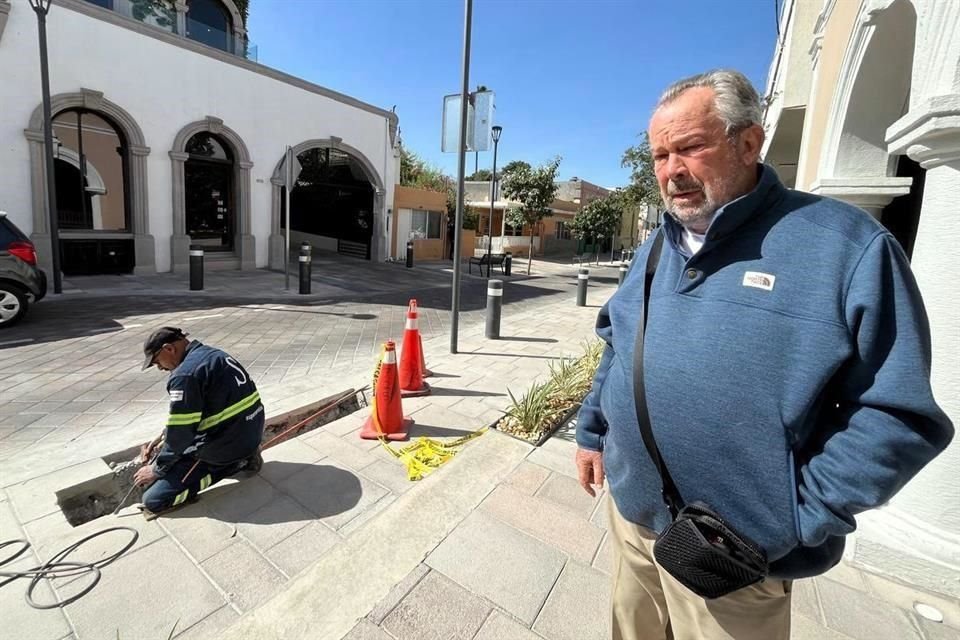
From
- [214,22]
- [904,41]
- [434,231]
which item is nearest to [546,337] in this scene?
[904,41]

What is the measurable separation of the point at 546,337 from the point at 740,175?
264 inches

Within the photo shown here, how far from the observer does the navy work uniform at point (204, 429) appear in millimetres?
2852

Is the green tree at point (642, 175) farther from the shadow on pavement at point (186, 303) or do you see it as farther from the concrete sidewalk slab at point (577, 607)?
the concrete sidewalk slab at point (577, 607)

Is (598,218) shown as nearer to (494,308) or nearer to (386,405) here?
(494,308)

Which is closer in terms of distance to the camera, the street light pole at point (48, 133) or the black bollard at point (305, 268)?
the street light pole at point (48, 133)

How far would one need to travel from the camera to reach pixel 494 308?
7.55m

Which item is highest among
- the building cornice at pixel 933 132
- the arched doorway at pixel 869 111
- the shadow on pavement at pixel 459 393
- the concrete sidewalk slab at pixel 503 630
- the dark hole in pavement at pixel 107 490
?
the arched doorway at pixel 869 111

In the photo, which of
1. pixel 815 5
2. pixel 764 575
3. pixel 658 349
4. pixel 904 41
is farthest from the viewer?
pixel 815 5

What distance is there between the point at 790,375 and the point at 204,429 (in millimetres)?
3100

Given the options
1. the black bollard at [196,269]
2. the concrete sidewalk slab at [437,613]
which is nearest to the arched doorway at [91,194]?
the black bollard at [196,269]

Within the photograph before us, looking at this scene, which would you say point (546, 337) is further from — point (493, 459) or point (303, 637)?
point (303, 637)

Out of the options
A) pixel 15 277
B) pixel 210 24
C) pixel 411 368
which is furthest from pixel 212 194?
pixel 411 368

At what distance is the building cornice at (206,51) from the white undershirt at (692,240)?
14.6m

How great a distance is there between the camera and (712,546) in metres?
1.22
